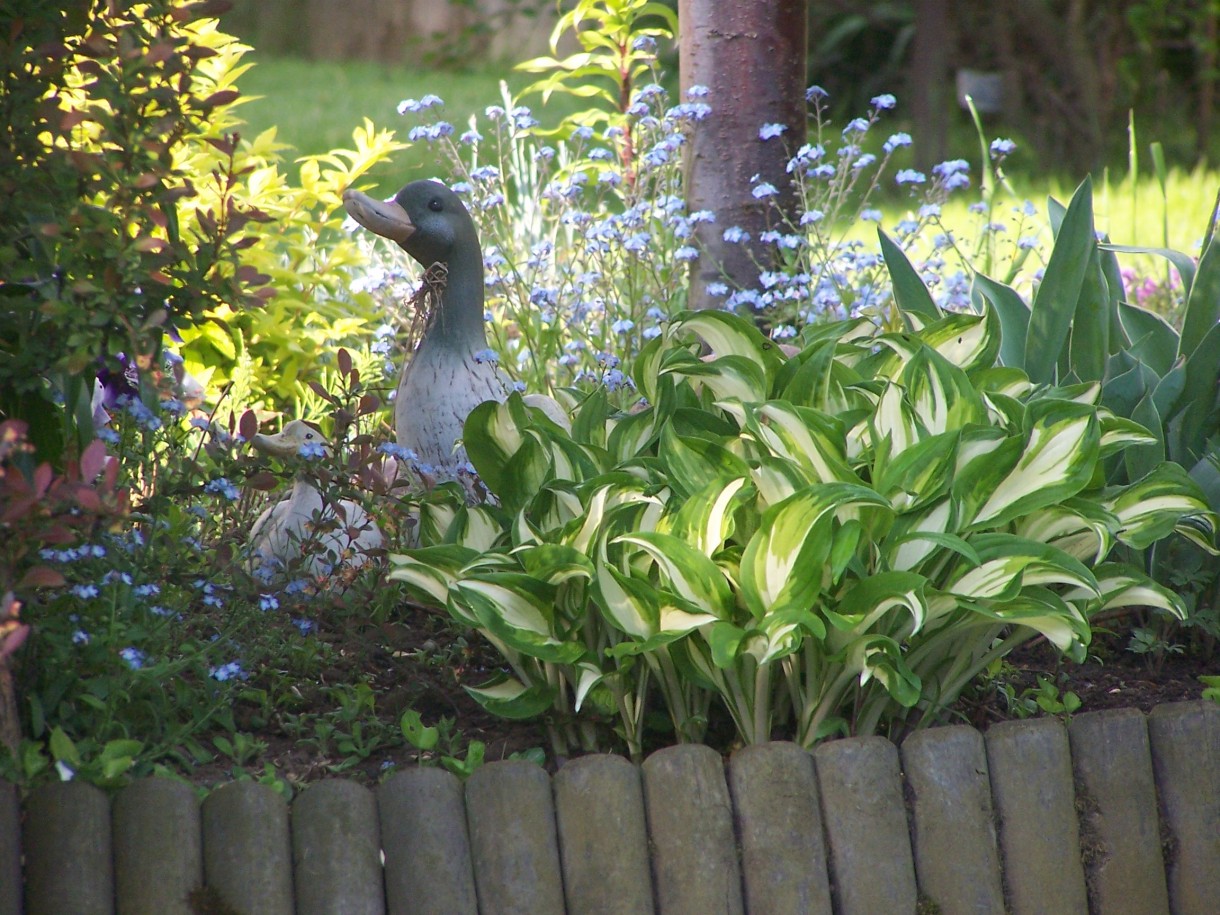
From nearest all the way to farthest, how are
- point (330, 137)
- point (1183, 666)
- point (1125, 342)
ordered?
point (1183, 666), point (1125, 342), point (330, 137)

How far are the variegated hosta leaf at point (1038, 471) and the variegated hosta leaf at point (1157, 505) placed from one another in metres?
0.13

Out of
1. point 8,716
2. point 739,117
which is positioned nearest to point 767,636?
point 8,716

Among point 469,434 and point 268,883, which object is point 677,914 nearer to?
point 268,883

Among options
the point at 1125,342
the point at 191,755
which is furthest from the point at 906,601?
the point at 1125,342

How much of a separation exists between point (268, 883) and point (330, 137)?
7151 mm

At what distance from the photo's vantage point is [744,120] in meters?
3.23

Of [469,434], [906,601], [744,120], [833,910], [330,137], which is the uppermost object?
[330,137]

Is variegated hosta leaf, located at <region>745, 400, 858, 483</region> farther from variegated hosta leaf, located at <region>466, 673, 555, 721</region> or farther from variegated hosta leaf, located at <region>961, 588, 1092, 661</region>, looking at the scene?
variegated hosta leaf, located at <region>466, 673, 555, 721</region>

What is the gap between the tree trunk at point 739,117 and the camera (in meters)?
3.17

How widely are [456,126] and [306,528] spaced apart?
651 cm

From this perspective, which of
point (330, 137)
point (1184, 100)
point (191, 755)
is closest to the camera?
point (191, 755)

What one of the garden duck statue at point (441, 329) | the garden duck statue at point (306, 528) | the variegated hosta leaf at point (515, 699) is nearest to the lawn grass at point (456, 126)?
the garden duck statue at point (441, 329)

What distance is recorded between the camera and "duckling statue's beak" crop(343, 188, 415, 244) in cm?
237

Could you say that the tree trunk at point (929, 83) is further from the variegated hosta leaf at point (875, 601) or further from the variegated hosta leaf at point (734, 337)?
the variegated hosta leaf at point (875, 601)
